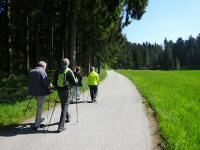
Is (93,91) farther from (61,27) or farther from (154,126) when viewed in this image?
(61,27)

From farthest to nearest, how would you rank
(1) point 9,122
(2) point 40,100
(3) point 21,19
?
(3) point 21,19
(1) point 9,122
(2) point 40,100

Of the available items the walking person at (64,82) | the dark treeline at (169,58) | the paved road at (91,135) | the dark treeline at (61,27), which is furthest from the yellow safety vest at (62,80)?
the dark treeline at (169,58)

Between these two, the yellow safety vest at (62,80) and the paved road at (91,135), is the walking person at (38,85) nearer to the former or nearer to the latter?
the yellow safety vest at (62,80)

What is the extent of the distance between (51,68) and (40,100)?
43.2m

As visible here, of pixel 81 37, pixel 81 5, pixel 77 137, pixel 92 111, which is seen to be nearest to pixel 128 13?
pixel 81 5

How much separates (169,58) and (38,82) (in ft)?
517

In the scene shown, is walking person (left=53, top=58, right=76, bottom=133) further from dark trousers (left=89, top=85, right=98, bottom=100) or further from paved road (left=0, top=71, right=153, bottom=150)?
dark trousers (left=89, top=85, right=98, bottom=100)

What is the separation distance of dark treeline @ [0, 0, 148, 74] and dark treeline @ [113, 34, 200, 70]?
95.2 meters

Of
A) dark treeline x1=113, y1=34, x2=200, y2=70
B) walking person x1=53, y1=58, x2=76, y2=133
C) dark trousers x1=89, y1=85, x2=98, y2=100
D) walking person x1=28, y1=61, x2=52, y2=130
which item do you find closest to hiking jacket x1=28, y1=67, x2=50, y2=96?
walking person x1=28, y1=61, x2=52, y2=130

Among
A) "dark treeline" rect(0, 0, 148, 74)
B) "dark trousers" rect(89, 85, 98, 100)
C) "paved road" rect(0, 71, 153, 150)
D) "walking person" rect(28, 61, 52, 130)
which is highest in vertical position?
"dark treeline" rect(0, 0, 148, 74)

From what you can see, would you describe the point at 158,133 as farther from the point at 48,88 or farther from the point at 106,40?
the point at 106,40

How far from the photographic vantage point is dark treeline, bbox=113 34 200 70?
6550 inches

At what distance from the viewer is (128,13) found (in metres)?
26.1

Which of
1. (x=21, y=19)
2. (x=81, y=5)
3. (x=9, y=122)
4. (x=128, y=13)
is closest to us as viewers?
(x=9, y=122)
